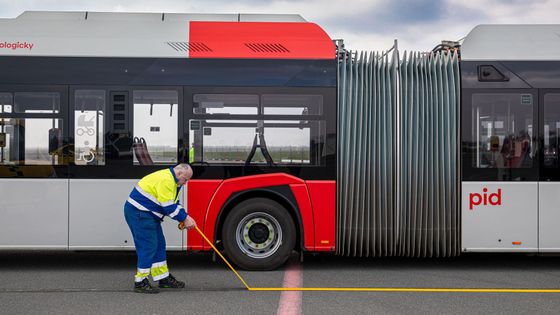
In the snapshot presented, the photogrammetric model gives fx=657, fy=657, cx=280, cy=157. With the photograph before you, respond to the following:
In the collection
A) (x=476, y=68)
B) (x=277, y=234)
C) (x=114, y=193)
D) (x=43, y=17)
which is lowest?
(x=277, y=234)

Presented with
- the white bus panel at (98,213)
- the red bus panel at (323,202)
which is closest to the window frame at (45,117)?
the white bus panel at (98,213)

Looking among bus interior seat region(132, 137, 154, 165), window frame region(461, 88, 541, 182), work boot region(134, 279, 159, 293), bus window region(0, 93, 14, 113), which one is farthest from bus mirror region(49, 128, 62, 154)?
window frame region(461, 88, 541, 182)

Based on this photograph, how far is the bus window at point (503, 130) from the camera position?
8.69m

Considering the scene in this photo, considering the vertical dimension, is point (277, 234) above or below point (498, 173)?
below

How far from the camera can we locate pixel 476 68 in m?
8.80

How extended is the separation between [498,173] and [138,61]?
497cm

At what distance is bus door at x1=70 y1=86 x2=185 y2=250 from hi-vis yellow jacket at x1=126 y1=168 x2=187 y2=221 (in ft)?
3.55

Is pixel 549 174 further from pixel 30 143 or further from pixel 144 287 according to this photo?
pixel 30 143

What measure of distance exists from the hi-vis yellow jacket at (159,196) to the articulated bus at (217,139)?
109 cm

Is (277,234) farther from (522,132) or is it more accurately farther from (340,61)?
(522,132)

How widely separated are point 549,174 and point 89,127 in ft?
20.0

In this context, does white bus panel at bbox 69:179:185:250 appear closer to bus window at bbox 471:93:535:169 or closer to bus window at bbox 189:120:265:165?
bus window at bbox 189:120:265:165

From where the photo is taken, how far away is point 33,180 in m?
8.48

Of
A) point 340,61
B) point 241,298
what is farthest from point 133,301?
point 340,61
